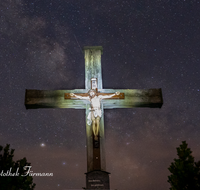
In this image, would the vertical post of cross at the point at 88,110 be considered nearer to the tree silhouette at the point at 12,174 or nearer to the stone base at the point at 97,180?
the stone base at the point at 97,180

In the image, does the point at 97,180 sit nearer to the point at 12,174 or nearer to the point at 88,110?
the point at 88,110

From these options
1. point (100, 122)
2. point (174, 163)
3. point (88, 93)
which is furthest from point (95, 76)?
point (174, 163)

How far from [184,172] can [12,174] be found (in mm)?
6318

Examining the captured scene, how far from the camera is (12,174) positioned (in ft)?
27.3

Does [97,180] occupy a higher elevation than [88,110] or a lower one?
lower

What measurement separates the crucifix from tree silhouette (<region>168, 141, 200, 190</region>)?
2.50 meters

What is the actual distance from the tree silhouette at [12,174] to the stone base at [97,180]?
11.6 feet

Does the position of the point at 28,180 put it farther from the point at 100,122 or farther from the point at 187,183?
the point at 187,183

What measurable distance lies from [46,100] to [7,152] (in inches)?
131

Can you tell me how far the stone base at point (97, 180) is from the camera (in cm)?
582

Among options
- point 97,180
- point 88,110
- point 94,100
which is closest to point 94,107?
point 94,100

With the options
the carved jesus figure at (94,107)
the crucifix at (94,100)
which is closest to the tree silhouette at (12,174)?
the crucifix at (94,100)

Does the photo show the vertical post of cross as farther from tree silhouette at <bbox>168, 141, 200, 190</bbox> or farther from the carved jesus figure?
tree silhouette at <bbox>168, 141, 200, 190</bbox>

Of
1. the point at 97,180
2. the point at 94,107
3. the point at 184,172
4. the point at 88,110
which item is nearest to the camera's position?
the point at 97,180
